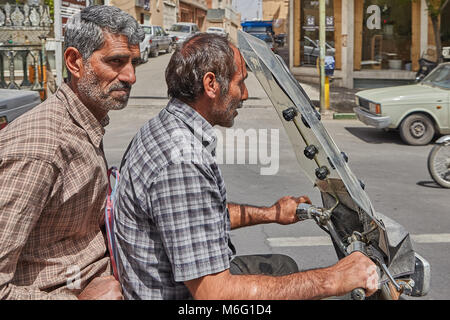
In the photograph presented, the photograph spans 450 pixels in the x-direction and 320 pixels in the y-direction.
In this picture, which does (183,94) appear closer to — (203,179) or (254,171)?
(203,179)

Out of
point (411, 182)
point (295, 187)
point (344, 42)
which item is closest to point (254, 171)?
point (295, 187)

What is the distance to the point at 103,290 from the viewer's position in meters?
2.10

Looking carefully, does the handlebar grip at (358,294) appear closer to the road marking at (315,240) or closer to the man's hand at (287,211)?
the man's hand at (287,211)

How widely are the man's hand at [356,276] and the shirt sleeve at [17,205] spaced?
38.1 inches

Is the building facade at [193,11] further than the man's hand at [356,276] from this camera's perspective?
Yes

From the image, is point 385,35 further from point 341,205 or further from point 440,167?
point 341,205

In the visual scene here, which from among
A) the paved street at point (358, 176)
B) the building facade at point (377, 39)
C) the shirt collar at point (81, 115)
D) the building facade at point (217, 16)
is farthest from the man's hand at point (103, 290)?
the building facade at point (217, 16)

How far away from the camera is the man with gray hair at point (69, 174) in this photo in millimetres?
1836

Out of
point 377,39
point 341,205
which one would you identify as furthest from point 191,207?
point 377,39

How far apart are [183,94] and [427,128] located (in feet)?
30.8

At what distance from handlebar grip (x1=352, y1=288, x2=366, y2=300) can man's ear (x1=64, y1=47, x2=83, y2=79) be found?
1237mm

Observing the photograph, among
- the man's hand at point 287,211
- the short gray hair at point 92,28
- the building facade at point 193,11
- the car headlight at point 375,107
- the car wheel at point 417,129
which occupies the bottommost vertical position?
the car wheel at point 417,129

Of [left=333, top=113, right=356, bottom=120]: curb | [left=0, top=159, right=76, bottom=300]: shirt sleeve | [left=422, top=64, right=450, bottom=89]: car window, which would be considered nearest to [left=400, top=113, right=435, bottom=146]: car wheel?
[left=422, top=64, right=450, bottom=89]: car window

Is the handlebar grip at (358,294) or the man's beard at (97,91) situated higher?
the man's beard at (97,91)
